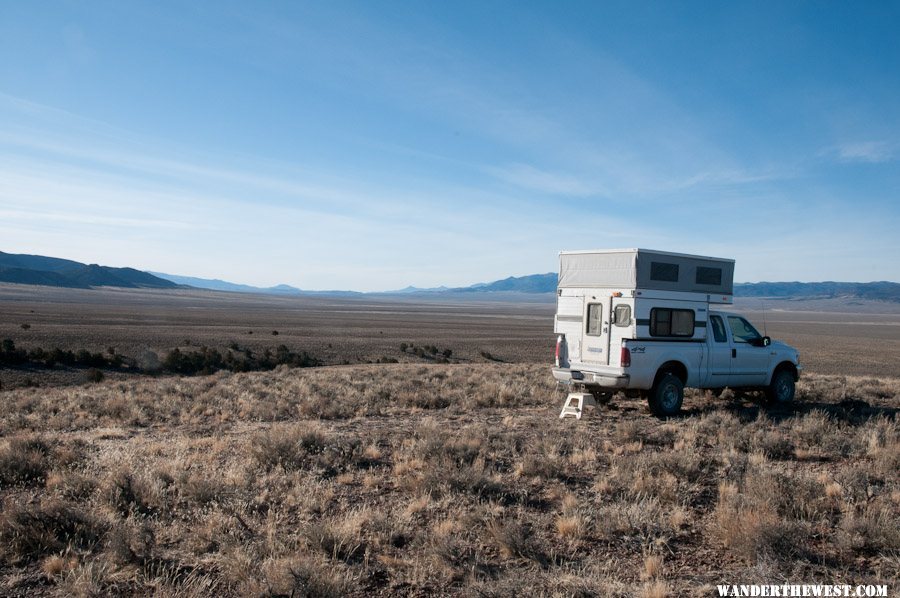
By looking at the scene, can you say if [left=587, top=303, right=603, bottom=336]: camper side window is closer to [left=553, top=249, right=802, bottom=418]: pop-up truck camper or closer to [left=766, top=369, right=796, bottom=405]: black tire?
[left=553, top=249, right=802, bottom=418]: pop-up truck camper

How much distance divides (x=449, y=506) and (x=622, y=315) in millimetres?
6382

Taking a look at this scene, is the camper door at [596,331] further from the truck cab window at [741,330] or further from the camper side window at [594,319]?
the truck cab window at [741,330]

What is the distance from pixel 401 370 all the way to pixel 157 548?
16463mm

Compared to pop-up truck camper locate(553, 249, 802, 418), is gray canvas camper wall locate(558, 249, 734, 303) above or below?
above

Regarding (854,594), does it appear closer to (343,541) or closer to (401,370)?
(343,541)

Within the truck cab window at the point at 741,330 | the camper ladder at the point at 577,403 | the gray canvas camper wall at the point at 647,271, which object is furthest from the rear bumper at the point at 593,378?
the truck cab window at the point at 741,330

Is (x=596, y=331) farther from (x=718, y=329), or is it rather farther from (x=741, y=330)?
(x=741, y=330)

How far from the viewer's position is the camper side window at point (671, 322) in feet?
38.9

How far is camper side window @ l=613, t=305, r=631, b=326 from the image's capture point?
1168 cm

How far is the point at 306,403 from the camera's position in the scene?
43.9 feet

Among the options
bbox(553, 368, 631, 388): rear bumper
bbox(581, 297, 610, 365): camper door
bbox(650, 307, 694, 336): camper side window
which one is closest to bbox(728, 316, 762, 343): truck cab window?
bbox(650, 307, 694, 336): camper side window

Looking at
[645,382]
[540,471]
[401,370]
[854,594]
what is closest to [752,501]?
[854,594]

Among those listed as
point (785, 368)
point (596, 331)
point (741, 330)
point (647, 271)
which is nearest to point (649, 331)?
point (596, 331)

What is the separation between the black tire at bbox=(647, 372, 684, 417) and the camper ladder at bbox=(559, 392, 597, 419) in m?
1.12
